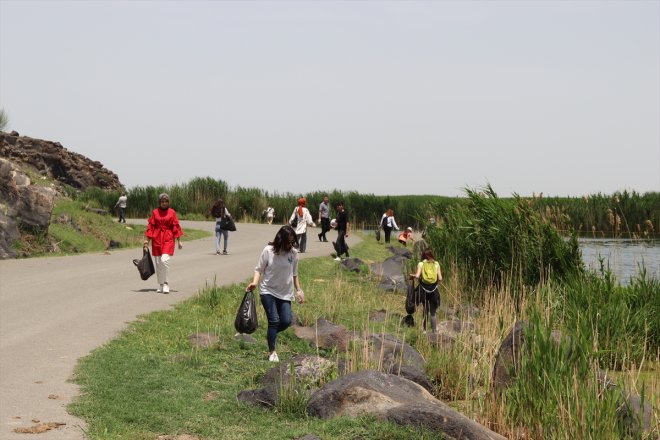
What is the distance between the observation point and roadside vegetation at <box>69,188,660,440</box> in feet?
25.3

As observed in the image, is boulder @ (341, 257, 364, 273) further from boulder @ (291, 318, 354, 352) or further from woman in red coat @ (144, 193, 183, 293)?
boulder @ (291, 318, 354, 352)

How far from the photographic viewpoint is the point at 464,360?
413 inches

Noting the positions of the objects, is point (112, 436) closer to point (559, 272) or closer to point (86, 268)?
point (559, 272)

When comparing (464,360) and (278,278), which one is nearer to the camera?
(464,360)

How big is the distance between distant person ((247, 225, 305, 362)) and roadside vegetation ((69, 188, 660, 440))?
73 cm

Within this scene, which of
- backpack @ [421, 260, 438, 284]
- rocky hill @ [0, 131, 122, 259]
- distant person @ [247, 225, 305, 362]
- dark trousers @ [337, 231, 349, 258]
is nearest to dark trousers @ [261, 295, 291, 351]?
distant person @ [247, 225, 305, 362]

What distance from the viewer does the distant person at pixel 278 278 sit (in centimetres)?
1059

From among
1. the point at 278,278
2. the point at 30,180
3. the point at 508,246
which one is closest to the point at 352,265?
the point at 508,246

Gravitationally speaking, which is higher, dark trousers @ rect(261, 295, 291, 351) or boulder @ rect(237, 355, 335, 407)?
dark trousers @ rect(261, 295, 291, 351)

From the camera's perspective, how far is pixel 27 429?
7.63 metres

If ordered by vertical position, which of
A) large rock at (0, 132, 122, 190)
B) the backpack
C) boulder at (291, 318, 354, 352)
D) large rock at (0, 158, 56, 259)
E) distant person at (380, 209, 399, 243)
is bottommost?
boulder at (291, 318, 354, 352)

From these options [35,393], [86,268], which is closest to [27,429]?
[35,393]

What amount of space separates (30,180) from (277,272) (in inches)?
762

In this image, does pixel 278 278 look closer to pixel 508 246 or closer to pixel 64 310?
pixel 64 310
